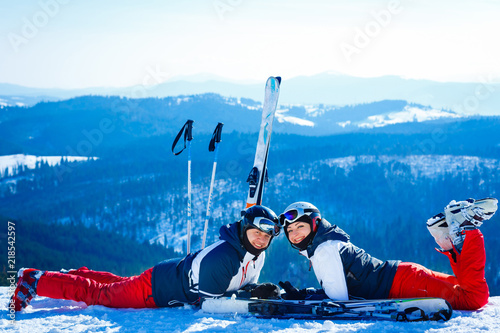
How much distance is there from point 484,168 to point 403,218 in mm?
31679

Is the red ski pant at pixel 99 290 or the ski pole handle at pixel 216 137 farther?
the ski pole handle at pixel 216 137

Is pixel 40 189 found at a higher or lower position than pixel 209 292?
lower

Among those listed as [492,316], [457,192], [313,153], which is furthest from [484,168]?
[492,316]

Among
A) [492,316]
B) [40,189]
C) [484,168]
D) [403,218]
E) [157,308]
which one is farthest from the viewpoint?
[40,189]

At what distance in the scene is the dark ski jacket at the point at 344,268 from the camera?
19.3 ft

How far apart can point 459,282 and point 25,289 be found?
5.53m

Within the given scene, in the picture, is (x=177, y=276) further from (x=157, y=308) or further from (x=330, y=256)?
(x=330, y=256)

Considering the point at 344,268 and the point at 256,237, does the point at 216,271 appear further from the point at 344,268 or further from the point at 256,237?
the point at 344,268

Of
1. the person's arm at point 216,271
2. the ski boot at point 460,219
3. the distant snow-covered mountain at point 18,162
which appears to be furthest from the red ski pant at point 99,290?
the distant snow-covered mountain at point 18,162

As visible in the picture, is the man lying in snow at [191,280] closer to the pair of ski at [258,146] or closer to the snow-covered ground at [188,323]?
the snow-covered ground at [188,323]

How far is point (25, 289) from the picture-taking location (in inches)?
259

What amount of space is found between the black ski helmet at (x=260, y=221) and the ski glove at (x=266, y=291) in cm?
74

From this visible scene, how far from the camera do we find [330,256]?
5.85 metres

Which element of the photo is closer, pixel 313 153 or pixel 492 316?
pixel 492 316
